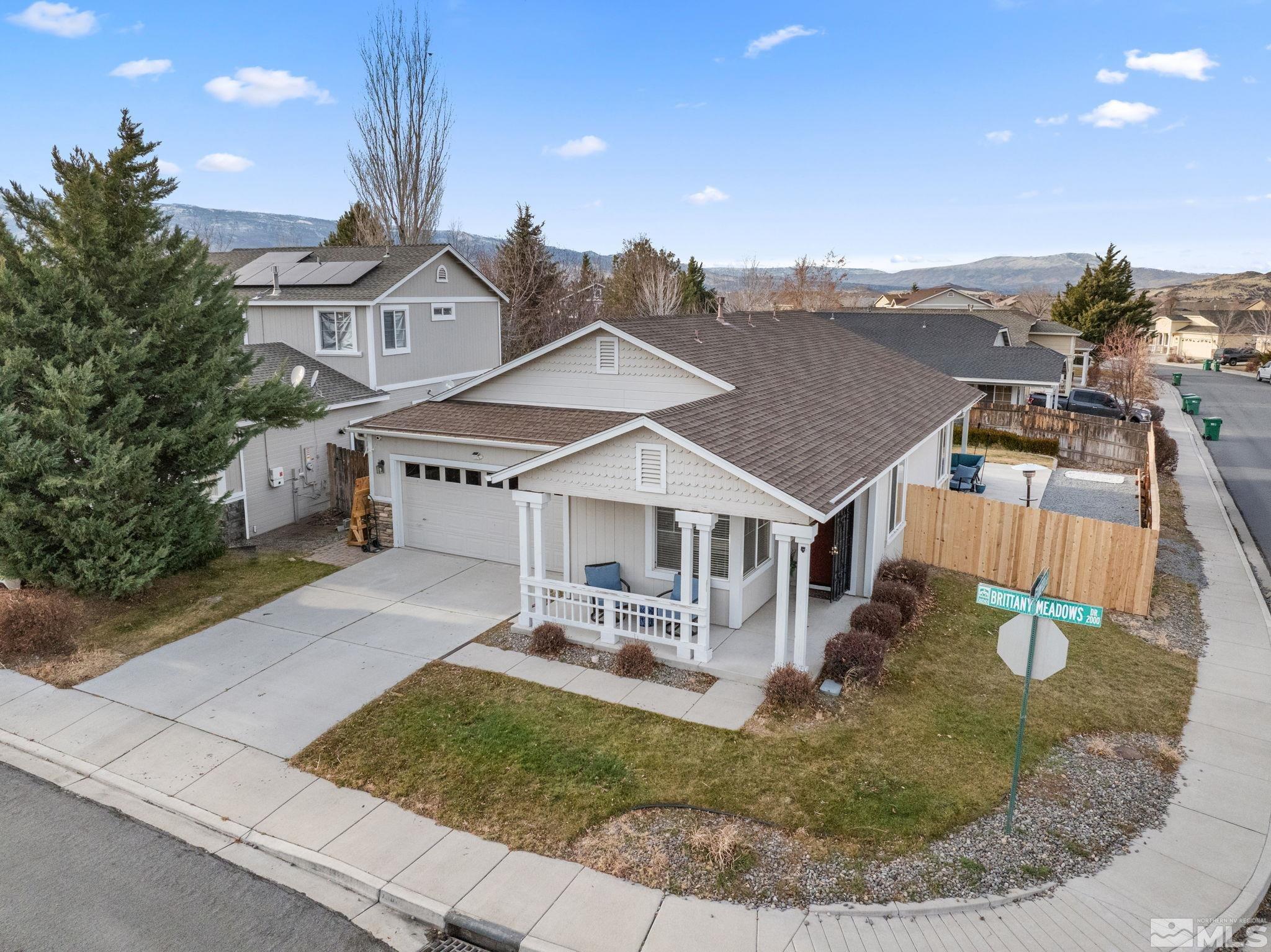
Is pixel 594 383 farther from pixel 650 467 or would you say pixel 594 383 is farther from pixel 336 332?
pixel 336 332

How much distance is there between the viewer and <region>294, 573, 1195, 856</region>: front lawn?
8766 millimetres

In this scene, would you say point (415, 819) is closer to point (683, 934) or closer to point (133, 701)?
point (683, 934)

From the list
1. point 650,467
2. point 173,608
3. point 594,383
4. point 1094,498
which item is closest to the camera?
point 650,467

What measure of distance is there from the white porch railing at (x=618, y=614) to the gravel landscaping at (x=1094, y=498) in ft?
42.9

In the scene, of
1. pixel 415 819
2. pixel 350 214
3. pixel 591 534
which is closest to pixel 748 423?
pixel 591 534

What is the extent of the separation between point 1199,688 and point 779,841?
763cm

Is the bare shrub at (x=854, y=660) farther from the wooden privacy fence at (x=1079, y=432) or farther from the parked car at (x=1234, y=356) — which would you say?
the parked car at (x=1234, y=356)

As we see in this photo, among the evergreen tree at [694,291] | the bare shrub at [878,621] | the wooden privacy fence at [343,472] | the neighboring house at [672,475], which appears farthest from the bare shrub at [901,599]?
the evergreen tree at [694,291]

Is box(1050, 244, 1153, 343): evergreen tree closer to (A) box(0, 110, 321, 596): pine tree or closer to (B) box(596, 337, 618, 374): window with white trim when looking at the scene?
(B) box(596, 337, 618, 374): window with white trim

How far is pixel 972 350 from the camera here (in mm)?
38312

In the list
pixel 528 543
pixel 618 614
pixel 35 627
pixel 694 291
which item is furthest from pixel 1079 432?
pixel 694 291

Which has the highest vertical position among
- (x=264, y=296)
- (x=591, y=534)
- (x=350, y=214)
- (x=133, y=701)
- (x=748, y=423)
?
(x=350, y=214)

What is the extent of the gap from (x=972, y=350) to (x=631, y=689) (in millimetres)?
32090

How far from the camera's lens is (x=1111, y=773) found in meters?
9.67
